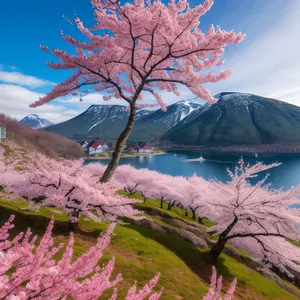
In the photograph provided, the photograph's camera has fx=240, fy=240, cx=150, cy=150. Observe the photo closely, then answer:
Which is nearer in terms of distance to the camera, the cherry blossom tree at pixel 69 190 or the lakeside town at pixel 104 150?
the cherry blossom tree at pixel 69 190

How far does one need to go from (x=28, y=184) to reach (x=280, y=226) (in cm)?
1615

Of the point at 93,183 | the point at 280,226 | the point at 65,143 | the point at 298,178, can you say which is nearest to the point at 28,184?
the point at 93,183

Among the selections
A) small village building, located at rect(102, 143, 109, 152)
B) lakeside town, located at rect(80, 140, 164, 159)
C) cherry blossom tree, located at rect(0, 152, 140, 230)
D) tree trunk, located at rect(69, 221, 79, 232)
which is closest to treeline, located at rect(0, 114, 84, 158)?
lakeside town, located at rect(80, 140, 164, 159)

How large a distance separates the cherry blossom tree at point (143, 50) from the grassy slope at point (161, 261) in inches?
156

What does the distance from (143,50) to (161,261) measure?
10.9 meters

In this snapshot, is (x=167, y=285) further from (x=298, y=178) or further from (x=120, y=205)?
(x=298, y=178)

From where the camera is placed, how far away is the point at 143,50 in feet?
41.4

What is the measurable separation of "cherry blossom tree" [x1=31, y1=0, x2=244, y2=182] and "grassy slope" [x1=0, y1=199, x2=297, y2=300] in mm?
3960

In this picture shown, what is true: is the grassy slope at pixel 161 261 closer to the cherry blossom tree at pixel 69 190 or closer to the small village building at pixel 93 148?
the cherry blossom tree at pixel 69 190

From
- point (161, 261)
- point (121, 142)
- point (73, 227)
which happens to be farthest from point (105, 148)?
point (161, 261)

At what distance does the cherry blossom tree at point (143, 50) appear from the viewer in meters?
10.1

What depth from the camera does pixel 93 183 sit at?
488 inches

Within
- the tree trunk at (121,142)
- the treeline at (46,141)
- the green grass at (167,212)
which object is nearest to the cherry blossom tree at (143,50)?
the tree trunk at (121,142)

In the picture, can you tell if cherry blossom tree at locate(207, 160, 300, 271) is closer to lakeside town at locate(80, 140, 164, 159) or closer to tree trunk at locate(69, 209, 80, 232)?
tree trunk at locate(69, 209, 80, 232)
